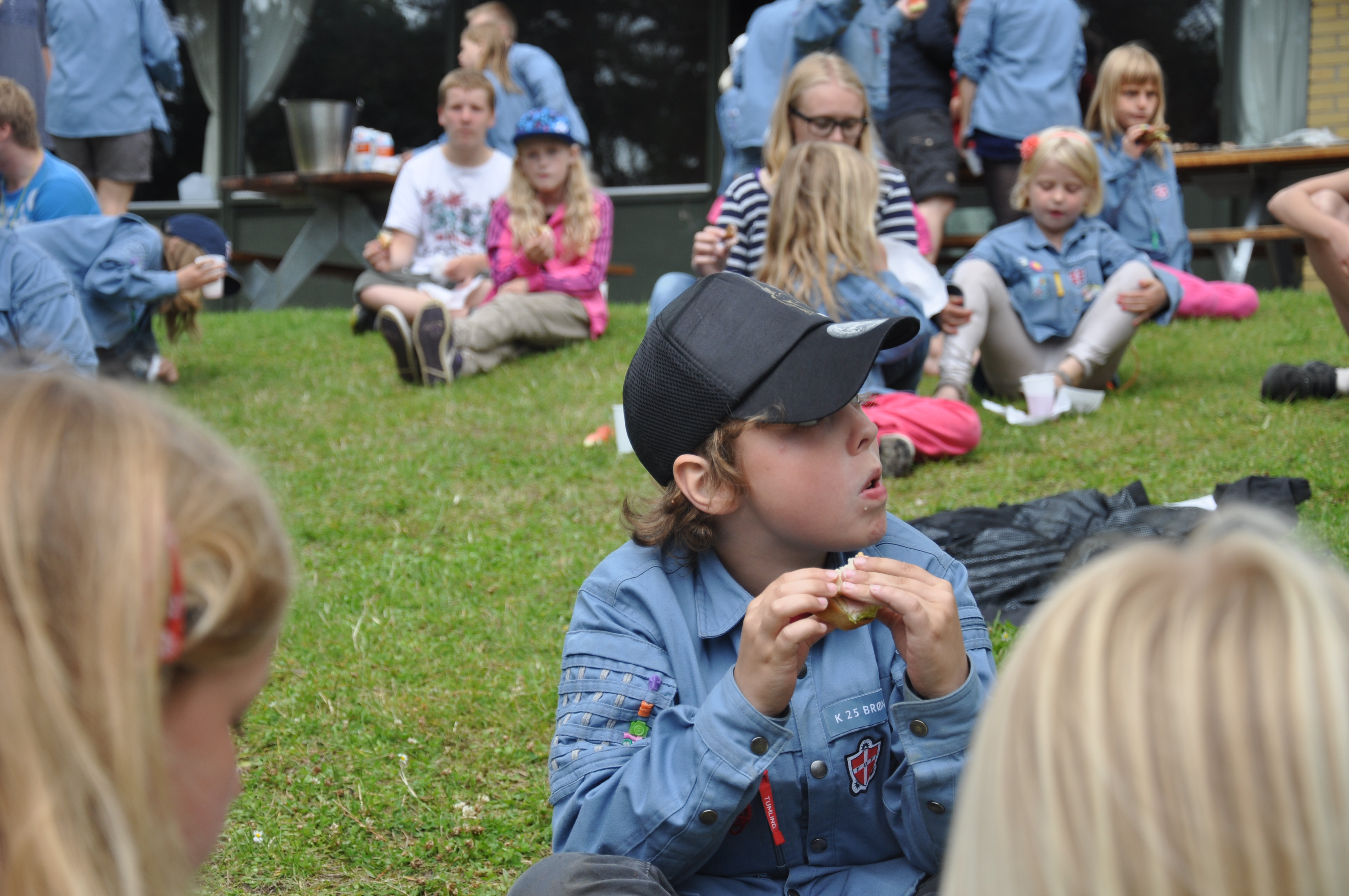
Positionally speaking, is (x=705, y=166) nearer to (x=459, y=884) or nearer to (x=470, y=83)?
(x=470, y=83)

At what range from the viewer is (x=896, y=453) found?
4805mm

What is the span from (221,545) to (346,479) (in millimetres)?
4242

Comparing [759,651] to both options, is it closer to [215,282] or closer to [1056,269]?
[1056,269]

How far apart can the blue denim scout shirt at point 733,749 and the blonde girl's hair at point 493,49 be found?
25.1 feet

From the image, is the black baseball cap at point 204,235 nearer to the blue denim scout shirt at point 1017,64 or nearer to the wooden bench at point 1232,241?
the blue denim scout shirt at point 1017,64

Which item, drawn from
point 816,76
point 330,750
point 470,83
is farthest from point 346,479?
point 470,83

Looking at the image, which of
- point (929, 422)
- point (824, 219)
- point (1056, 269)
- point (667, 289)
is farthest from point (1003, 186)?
point (929, 422)

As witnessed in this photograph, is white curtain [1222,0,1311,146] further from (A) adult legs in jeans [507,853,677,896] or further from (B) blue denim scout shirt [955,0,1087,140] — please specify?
(A) adult legs in jeans [507,853,677,896]

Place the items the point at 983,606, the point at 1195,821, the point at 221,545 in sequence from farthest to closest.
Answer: the point at 983,606 → the point at 221,545 → the point at 1195,821

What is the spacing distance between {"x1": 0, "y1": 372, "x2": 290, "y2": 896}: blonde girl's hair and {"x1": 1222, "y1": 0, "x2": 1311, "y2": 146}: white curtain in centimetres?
1135

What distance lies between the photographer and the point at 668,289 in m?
5.73

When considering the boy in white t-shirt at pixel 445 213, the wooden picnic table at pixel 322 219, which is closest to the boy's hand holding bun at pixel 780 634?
the boy in white t-shirt at pixel 445 213

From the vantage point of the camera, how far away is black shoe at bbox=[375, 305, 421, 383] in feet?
22.1

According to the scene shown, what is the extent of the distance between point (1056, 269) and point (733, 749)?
16.3 feet
